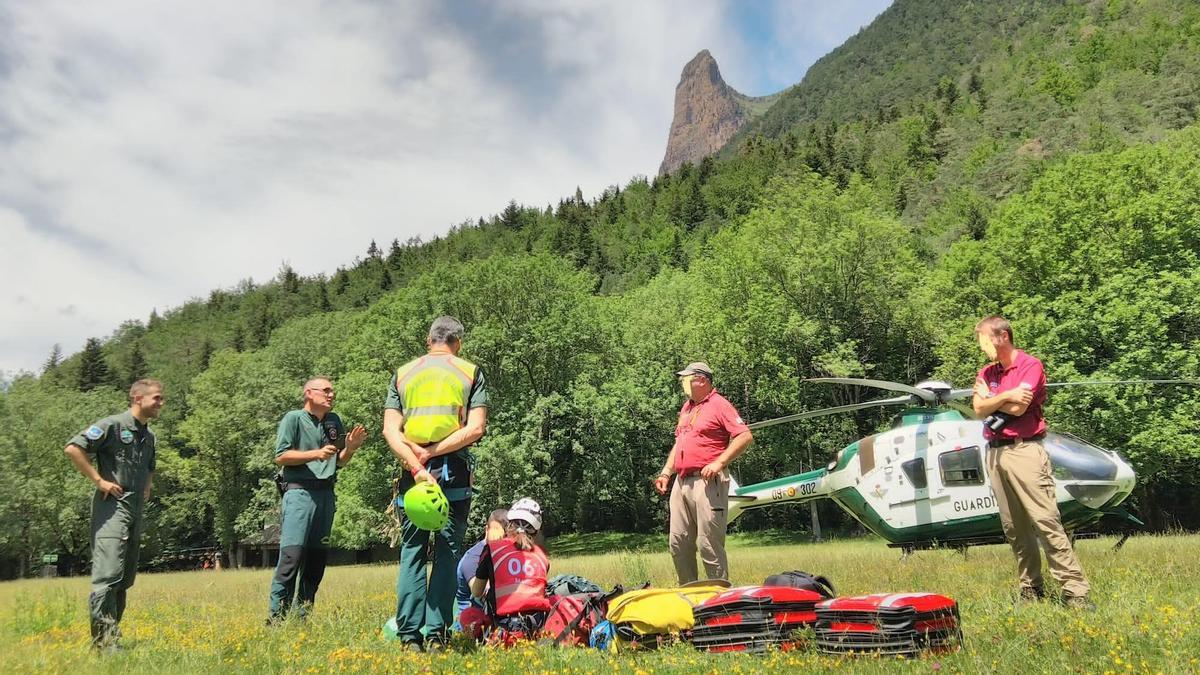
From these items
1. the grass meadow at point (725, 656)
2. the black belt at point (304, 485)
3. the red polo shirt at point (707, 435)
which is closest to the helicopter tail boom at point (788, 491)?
the grass meadow at point (725, 656)

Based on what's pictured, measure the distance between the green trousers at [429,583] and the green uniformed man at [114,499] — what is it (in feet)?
7.73

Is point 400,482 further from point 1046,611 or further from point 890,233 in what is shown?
point 890,233

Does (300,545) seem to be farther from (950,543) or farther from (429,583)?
(950,543)

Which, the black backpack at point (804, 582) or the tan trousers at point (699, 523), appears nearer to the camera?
the black backpack at point (804, 582)

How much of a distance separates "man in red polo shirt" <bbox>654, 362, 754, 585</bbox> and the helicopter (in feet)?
7.00

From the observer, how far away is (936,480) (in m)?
9.12

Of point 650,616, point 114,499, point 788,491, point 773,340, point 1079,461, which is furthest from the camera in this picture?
point 773,340

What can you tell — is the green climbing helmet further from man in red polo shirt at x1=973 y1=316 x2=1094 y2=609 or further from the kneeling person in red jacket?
man in red polo shirt at x1=973 y1=316 x2=1094 y2=609

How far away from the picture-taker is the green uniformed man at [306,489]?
19.7ft

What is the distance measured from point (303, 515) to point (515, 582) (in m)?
2.21

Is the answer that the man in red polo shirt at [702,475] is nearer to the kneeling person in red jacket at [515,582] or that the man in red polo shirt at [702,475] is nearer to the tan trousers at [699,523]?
the tan trousers at [699,523]

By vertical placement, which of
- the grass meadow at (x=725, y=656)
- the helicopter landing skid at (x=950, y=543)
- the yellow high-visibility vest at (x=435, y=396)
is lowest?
the helicopter landing skid at (x=950, y=543)

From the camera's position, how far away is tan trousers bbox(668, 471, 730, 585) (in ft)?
19.9

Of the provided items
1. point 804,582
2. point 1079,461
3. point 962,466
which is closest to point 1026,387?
point 804,582
